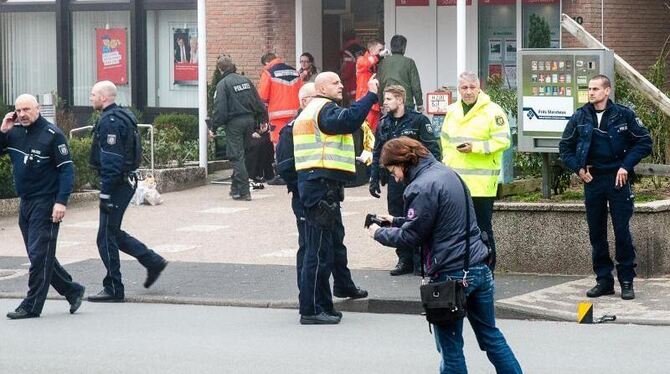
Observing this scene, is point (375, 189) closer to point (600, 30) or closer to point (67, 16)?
point (600, 30)

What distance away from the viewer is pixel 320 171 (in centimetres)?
1164

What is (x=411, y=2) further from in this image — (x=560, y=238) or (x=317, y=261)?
(x=317, y=261)

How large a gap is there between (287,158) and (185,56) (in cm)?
1302

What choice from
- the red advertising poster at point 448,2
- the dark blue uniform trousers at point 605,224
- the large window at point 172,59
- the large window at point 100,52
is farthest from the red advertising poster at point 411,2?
the dark blue uniform trousers at point 605,224

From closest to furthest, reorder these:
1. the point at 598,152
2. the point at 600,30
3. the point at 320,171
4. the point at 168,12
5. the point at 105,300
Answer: the point at 320,171, the point at 598,152, the point at 105,300, the point at 600,30, the point at 168,12

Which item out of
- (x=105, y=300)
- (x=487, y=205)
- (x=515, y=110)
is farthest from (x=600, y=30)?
(x=105, y=300)

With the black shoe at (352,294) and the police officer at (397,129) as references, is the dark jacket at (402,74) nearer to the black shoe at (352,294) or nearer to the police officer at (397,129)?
the police officer at (397,129)

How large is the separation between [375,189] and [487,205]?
45.1 inches

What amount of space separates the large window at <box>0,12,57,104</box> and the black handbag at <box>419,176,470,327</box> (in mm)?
18255

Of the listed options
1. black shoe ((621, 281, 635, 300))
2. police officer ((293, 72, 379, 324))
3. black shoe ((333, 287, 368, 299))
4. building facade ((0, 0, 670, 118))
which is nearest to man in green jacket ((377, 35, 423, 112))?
building facade ((0, 0, 670, 118))

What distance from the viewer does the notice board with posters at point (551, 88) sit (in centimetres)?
1402

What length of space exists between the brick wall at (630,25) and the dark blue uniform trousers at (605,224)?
335 inches

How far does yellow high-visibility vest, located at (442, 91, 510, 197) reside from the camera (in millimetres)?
12789

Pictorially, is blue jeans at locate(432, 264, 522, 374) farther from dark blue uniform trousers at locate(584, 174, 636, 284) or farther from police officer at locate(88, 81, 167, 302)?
police officer at locate(88, 81, 167, 302)
